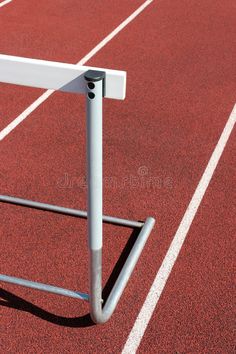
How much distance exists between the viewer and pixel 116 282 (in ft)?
12.3

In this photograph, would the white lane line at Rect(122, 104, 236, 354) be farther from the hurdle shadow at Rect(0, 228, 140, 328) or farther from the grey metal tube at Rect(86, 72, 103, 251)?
the grey metal tube at Rect(86, 72, 103, 251)

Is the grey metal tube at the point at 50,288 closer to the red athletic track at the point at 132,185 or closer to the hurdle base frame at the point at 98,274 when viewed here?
the hurdle base frame at the point at 98,274

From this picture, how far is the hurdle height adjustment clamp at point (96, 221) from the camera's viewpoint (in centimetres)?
259

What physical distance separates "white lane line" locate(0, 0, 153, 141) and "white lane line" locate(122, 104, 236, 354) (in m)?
2.42

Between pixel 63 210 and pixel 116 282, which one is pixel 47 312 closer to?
pixel 116 282

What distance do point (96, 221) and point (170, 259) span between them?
138 cm

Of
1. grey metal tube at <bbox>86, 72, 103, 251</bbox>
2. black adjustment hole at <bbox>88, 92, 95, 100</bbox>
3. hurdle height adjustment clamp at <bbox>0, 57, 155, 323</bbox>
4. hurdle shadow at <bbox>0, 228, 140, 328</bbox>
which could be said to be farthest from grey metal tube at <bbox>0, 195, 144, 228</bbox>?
black adjustment hole at <bbox>88, 92, 95, 100</bbox>

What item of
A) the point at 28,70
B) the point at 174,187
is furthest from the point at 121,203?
the point at 28,70

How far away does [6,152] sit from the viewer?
17.9 feet

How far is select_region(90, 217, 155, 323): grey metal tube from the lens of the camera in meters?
3.16

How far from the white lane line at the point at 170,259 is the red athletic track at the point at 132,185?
0.05m

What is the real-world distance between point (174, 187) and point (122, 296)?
1589 mm

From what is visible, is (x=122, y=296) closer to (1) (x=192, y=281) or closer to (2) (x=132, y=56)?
(1) (x=192, y=281)

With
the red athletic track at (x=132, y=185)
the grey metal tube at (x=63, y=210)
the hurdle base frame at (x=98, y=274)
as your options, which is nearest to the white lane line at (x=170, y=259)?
the red athletic track at (x=132, y=185)
